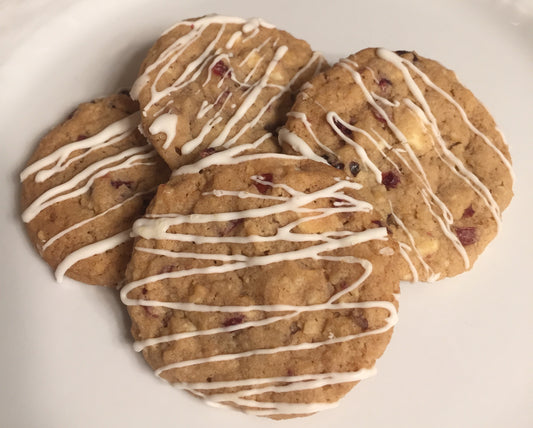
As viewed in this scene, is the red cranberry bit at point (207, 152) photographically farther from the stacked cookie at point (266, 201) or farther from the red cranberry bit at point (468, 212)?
the red cranberry bit at point (468, 212)

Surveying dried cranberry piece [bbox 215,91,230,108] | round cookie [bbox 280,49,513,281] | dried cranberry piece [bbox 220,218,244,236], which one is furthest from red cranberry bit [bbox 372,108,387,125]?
dried cranberry piece [bbox 220,218,244,236]

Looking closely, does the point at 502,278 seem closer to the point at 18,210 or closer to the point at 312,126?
the point at 312,126

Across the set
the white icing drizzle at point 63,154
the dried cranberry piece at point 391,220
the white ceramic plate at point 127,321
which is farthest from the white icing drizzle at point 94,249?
the dried cranberry piece at point 391,220

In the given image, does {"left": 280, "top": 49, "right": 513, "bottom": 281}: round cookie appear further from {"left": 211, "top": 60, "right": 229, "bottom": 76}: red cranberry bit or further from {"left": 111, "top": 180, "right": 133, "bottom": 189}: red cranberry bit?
{"left": 111, "top": 180, "right": 133, "bottom": 189}: red cranberry bit

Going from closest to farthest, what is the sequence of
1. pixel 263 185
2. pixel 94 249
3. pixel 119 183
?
pixel 263 185 → pixel 94 249 → pixel 119 183

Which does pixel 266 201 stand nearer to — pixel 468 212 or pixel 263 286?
pixel 263 286

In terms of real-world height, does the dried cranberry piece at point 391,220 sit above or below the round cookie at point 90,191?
above

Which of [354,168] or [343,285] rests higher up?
[354,168]

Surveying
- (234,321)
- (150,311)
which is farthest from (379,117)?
(150,311)
